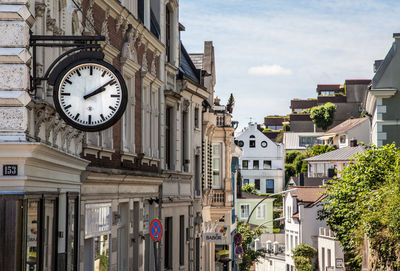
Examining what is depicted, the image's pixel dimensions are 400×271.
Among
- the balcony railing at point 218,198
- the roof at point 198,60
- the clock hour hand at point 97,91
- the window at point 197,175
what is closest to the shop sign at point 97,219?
the clock hour hand at point 97,91

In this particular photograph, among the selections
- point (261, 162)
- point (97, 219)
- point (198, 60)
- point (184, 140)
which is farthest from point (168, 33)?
point (261, 162)

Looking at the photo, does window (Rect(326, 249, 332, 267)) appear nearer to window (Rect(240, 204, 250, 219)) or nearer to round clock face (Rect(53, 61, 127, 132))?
window (Rect(240, 204, 250, 219))

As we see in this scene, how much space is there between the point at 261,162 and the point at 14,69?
121373mm

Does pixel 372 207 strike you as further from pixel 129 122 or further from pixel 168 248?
pixel 129 122

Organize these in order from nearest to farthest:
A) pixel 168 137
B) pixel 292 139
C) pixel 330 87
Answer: pixel 168 137, pixel 292 139, pixel 330 87

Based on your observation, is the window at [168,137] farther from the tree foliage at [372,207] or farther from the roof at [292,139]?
the roof at [292,139]

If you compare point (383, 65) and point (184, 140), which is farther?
point (383, 65)

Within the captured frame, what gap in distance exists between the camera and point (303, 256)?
61688 mm

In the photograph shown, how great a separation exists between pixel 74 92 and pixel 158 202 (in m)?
14.7

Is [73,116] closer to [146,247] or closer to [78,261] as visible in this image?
[78,261]

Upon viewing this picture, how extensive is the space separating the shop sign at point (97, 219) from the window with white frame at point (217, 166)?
22.3 metres

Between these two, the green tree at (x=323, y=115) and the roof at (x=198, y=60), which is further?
the green tree at (x=323, y=115)

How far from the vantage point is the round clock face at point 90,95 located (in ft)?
37.5

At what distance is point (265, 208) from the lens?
102938mm
